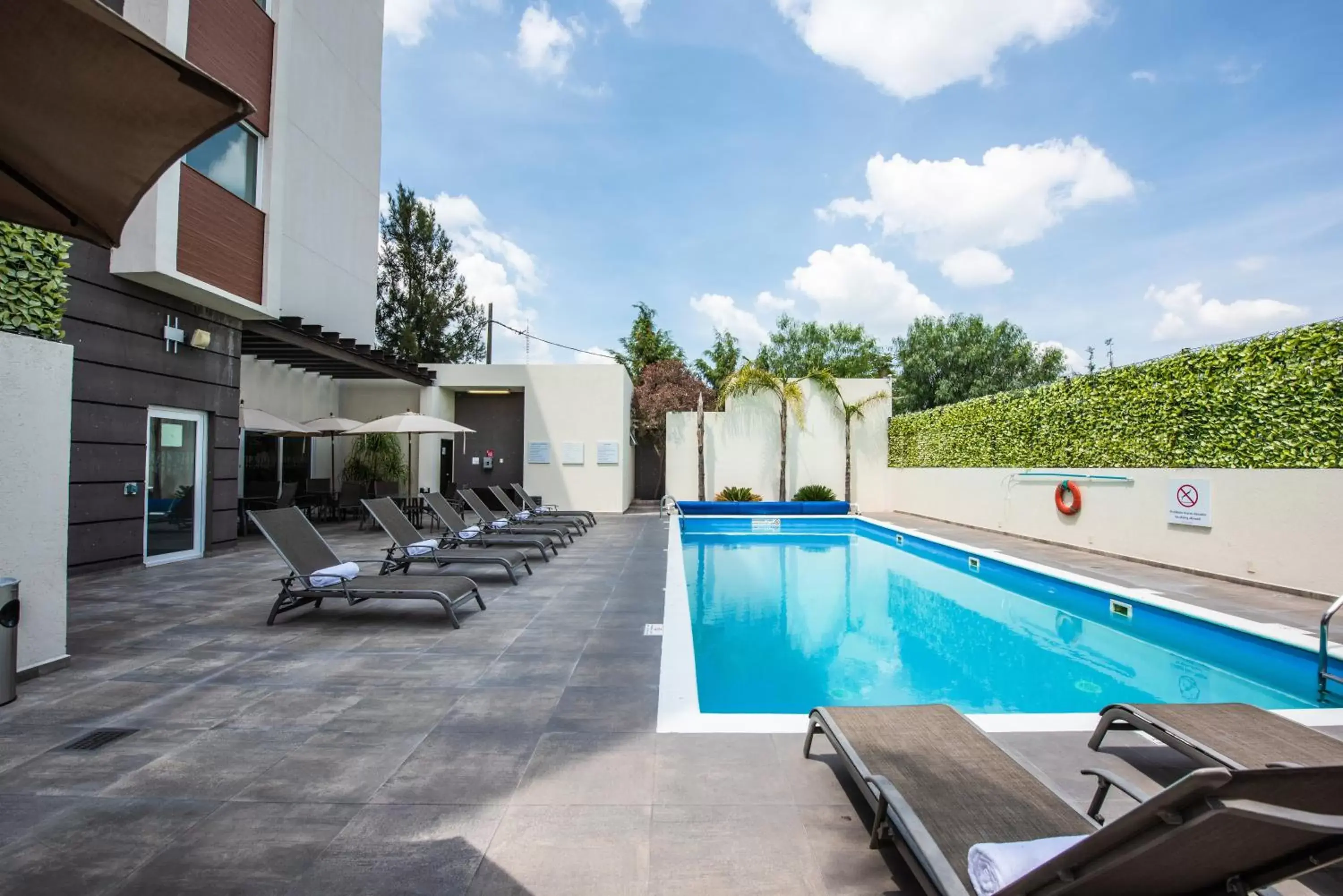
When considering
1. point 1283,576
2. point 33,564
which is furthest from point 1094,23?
point 33,564

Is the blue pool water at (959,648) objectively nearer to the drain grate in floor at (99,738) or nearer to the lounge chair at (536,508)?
the drain grate in floor at (99,738)

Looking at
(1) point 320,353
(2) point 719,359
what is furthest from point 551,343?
(1) point 320,353

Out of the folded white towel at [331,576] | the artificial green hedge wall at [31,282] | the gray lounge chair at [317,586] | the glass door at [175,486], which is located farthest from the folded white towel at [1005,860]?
the glass door at [175,486]

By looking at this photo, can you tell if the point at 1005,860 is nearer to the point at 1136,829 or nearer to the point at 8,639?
the point at 1136,829

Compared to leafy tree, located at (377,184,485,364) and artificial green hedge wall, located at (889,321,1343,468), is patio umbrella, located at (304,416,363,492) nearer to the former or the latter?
artificial green hedge wall, located at (889,321,1343,468)

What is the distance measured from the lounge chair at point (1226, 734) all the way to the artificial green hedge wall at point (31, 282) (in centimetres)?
672

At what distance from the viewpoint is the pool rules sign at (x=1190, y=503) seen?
824cm

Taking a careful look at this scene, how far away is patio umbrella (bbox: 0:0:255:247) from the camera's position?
1.83 m

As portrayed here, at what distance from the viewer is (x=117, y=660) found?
4.39m

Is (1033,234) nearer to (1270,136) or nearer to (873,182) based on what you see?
(873,182)

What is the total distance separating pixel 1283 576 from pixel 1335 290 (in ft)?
53.6

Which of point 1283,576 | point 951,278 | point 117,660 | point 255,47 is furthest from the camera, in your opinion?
point 951,278

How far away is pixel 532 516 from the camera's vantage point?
1240 cm

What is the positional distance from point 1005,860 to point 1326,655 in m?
4.46
